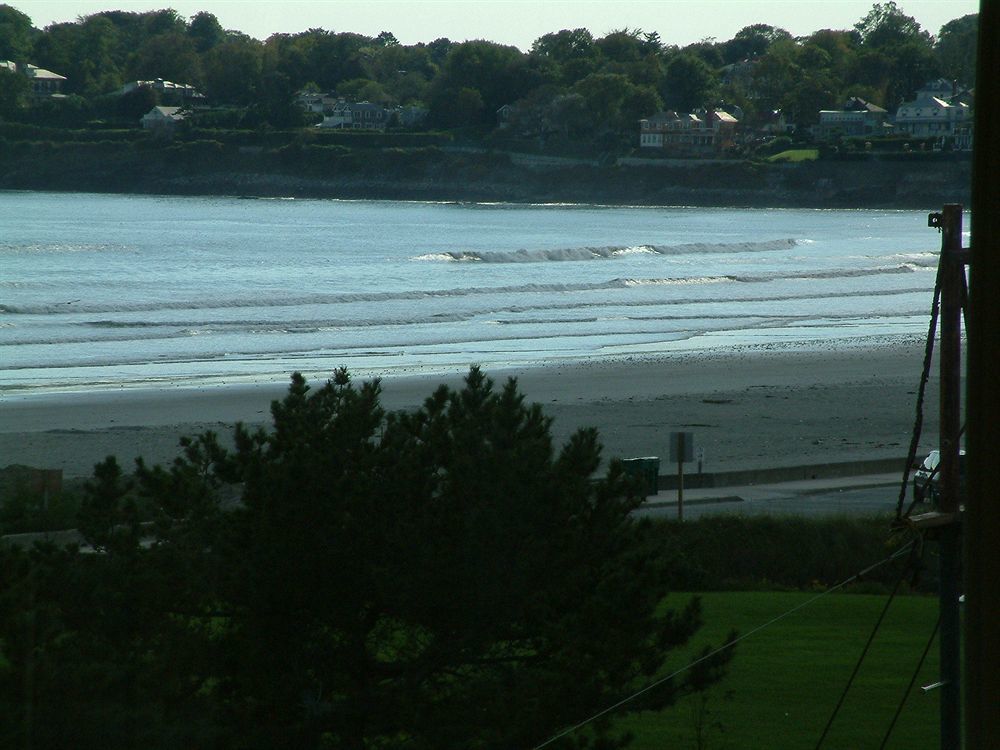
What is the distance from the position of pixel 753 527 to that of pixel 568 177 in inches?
5362

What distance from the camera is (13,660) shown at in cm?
482

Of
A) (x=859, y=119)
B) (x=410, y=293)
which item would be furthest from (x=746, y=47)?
(x=410, y=293)

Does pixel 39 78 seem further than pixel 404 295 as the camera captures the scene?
Yes

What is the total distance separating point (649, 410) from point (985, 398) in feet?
74.1

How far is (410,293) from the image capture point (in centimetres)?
4922

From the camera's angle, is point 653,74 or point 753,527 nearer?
point 753,527

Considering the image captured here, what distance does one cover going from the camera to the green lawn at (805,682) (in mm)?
8164

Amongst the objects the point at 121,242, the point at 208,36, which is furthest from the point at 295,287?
the point at 208,36

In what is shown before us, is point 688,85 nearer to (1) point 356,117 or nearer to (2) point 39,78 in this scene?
(1) point 356,117

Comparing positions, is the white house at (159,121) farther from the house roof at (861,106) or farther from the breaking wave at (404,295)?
the breaking wave at (404,295)

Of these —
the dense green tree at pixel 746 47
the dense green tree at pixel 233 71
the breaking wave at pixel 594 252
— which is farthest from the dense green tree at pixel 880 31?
the dense green tree at pixel 233 71

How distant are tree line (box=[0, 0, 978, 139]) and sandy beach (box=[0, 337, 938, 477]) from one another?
91973 millimetres

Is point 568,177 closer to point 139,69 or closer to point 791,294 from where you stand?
point 139,69

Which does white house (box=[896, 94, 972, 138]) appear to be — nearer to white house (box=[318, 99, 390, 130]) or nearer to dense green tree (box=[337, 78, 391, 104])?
white house (box=[318, 99, 390, 130])
